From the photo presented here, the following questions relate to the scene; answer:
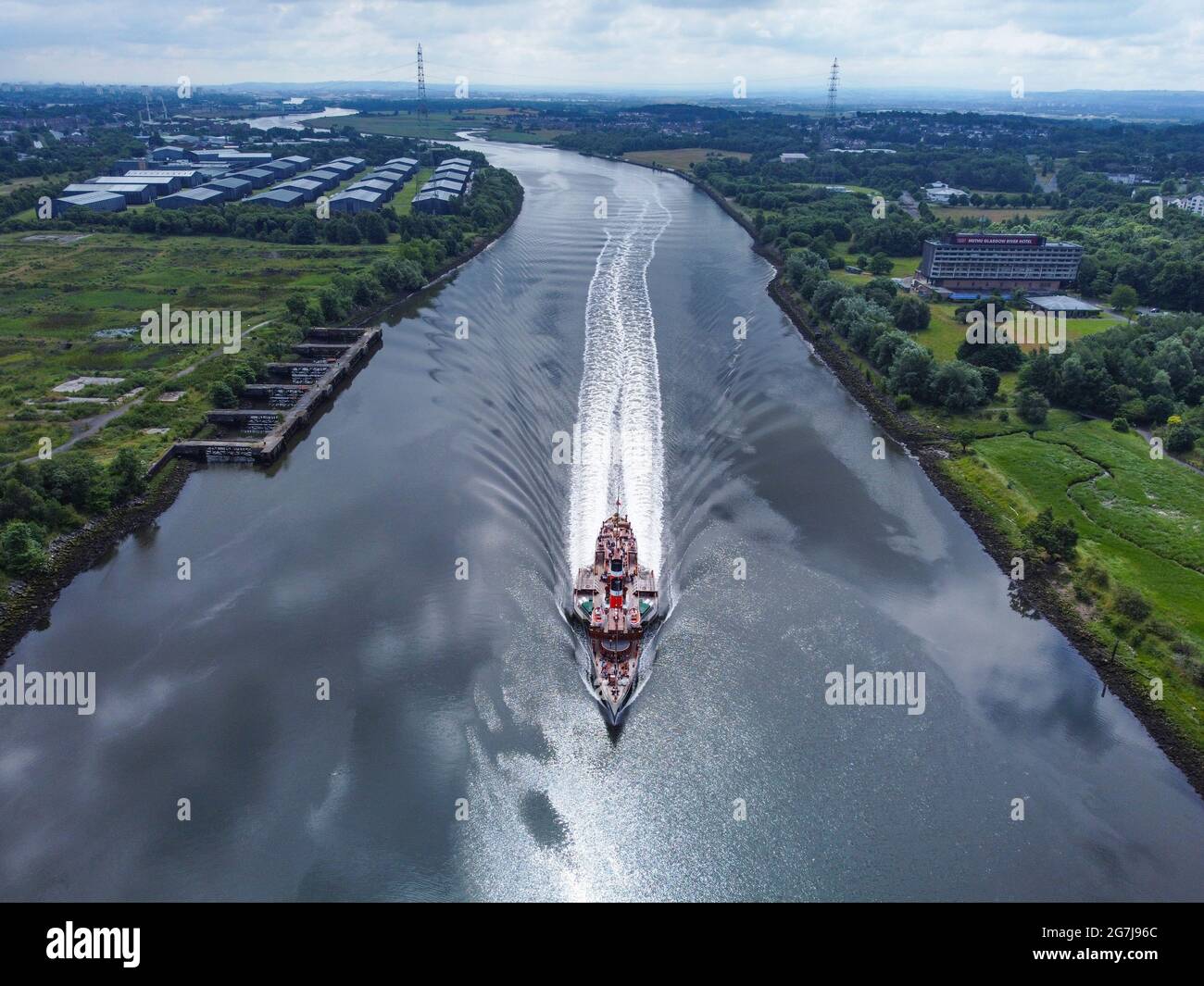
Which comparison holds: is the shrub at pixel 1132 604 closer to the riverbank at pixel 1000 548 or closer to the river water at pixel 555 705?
the riverbank at pixel 1000 548

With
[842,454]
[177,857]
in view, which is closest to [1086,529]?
[842,454]

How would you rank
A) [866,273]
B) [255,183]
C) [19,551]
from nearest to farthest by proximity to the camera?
[19,551]
[866,273]
[255,183]

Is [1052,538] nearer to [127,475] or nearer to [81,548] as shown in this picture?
[81,548]

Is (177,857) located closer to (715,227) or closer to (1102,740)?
(1102,740)

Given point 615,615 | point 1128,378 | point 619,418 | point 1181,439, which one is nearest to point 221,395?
point 619,418

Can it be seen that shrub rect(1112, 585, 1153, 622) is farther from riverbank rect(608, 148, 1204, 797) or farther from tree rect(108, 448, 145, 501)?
tree rect(108, 448, 145, 501)

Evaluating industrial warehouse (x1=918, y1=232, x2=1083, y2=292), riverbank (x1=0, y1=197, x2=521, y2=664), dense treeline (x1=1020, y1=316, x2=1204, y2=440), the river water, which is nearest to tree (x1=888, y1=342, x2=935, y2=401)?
the river water
